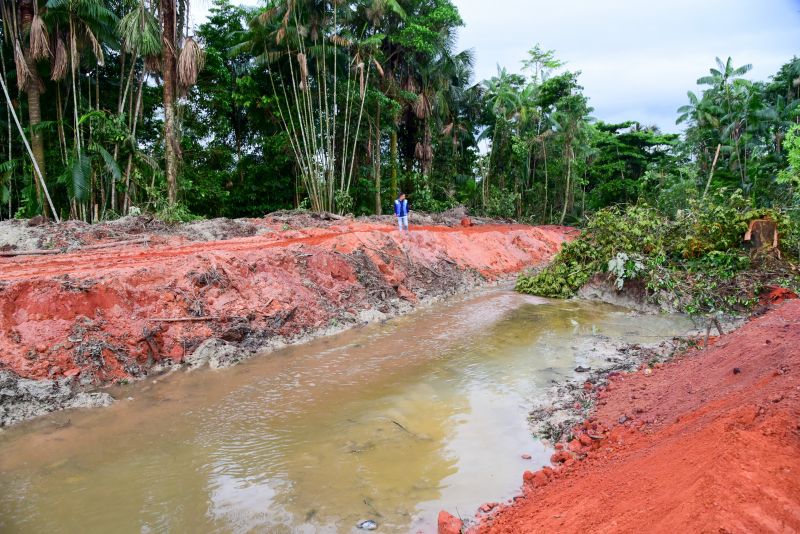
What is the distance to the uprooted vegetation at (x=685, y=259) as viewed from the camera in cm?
920

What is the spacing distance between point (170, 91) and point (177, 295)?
37.5 feet

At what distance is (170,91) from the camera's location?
637 inches

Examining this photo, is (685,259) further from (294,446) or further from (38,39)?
(38,39)

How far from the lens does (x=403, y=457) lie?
4.48m

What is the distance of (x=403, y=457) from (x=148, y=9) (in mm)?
17155

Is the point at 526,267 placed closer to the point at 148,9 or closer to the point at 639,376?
the point at 639,376

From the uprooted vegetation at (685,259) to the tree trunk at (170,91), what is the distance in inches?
490

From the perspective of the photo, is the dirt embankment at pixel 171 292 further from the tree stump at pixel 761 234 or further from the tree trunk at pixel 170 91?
the tree stump at pixel 761 234

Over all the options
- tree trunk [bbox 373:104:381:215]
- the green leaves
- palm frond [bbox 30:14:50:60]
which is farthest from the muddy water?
tree trunk [bbox 373:104:381:215]

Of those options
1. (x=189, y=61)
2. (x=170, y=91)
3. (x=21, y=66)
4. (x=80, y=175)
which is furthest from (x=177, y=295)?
(x=21, y=66)

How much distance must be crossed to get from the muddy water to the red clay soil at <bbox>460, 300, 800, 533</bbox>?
1.84 feet

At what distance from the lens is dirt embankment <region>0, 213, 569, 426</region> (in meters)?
6.13

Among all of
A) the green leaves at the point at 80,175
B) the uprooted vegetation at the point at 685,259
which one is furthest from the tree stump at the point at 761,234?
the green leaves at the point at 80,175

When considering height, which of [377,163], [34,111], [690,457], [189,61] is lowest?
[690,457]
